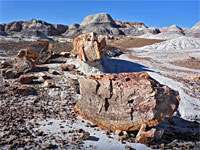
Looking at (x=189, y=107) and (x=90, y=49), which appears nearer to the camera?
(x=189, y=107)

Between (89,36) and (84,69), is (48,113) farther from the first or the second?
(89,36)

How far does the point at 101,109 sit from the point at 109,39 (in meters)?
41.8

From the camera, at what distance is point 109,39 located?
45.8m

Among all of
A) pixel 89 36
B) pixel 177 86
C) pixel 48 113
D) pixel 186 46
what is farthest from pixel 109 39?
pixel 48 113

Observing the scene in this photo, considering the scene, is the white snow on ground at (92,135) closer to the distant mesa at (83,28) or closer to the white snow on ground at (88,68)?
the white snow on ground at (88,68)

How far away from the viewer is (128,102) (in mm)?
5047

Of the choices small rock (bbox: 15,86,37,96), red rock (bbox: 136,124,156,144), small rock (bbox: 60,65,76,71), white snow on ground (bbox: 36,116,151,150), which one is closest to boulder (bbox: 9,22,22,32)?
small rock (bbox: 60,65,76,71)

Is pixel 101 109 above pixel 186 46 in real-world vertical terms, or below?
below

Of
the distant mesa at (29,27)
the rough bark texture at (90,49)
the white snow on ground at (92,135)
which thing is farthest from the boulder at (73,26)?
the white snow on ground at (92,135)

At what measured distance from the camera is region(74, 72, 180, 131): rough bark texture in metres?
4.82

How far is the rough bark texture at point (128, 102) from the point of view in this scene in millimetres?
4816

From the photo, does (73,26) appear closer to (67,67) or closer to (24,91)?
(67,67)

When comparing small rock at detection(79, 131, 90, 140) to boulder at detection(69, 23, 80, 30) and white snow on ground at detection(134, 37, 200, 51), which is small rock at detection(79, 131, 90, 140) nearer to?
white snow on ground at detection(134, 37, 200, 51)

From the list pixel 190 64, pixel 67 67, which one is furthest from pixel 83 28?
pixel 67 67
